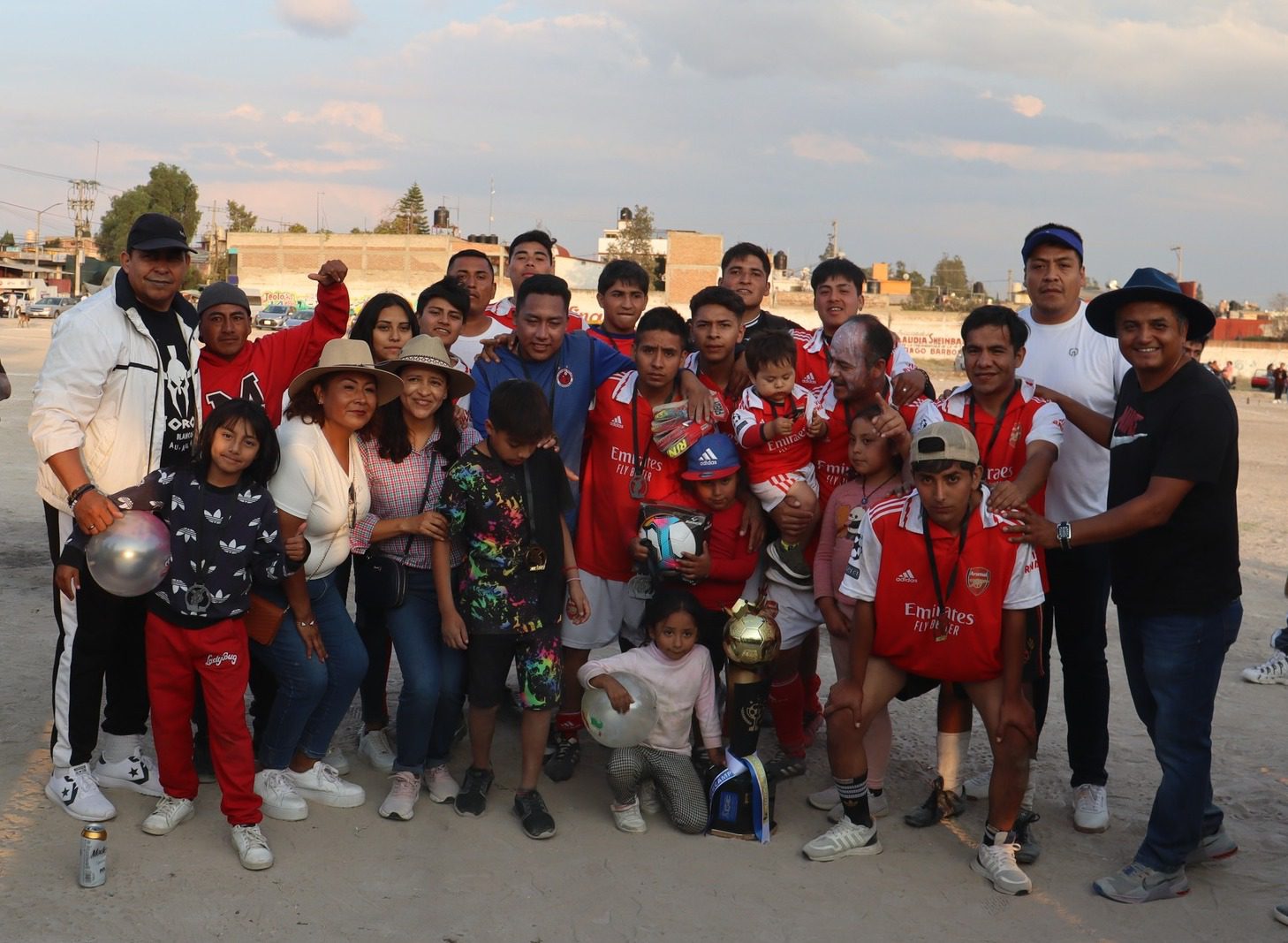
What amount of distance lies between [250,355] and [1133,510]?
4.18 metres

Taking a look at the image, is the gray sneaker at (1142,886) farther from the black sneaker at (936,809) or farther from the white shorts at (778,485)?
the white shorts at (778,485)

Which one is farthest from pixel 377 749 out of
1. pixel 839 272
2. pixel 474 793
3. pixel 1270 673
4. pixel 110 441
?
pixel 1270 673

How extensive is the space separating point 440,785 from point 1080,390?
141 inches

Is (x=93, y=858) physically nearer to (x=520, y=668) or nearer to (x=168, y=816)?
(x=168, y=816)

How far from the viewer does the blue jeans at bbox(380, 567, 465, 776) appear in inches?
198

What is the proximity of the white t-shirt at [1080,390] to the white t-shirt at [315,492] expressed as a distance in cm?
330

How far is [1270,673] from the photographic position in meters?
7.50

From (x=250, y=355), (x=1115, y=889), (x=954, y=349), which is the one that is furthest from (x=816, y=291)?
(x=954, y=349)

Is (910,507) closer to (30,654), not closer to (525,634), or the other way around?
(525,634)

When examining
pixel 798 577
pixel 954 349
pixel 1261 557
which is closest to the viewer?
pixel 798 577

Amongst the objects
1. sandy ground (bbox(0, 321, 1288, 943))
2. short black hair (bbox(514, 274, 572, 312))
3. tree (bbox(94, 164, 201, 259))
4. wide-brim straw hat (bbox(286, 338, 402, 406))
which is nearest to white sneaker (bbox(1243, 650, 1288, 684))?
sandy ground (bbox(0, 321, 1288, 943))

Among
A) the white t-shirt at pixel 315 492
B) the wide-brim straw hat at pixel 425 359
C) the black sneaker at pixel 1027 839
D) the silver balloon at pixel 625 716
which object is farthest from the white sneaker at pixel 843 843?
Result: the wide-brim straw hat at pixel 425 359

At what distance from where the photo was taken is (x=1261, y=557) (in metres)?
11.7

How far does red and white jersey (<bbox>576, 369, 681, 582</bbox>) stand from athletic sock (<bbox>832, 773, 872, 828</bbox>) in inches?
57.9
